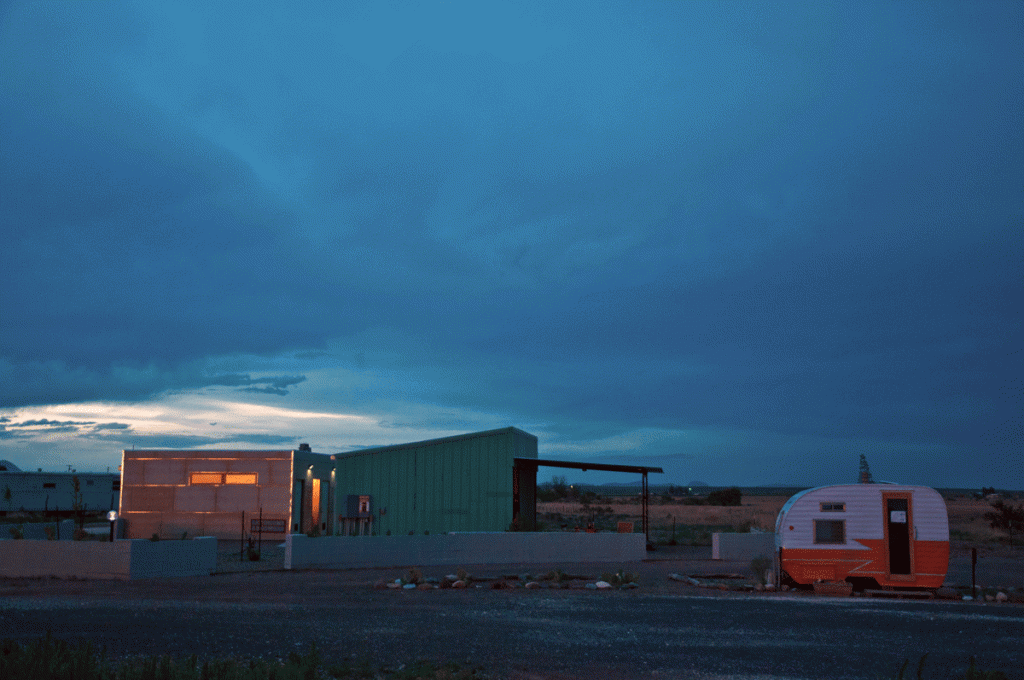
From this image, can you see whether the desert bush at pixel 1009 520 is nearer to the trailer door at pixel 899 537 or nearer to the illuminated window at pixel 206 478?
the trailer door at pixel 899 537

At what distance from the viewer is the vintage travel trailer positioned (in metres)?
18.7

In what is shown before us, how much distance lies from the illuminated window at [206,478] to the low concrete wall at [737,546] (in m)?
19.7

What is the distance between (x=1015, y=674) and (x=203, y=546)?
1812 centimetres

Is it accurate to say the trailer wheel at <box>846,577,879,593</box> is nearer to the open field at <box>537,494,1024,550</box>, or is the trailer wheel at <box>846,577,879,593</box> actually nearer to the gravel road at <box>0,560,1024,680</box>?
the gravel road at <box>0,560,1024,680</box>

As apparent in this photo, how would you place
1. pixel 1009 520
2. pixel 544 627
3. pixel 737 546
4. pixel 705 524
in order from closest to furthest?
pixel 544 627
pixel 737 546
pixel 1009 520
pixel 705 524

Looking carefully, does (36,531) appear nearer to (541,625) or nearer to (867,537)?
(541,625)

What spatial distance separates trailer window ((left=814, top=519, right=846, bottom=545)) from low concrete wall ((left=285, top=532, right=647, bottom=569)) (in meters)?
7.15

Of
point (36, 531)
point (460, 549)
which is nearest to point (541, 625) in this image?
point (460, 549)

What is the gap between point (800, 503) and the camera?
1969cm

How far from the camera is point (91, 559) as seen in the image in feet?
64.7

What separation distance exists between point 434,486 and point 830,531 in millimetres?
13428

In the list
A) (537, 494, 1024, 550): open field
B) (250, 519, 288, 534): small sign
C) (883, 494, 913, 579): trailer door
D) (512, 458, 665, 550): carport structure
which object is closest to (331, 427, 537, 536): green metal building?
(512, 458, 665, 550): carport structure

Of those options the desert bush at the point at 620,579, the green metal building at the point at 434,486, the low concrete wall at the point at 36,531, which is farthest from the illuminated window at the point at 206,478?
the desert bush at the point at 620,579

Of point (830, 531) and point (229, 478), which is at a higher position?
point (229, 478)
